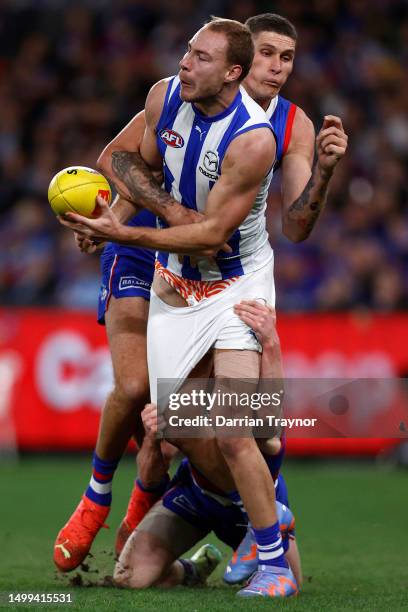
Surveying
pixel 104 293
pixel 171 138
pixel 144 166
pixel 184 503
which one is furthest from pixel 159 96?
pixel 184 503

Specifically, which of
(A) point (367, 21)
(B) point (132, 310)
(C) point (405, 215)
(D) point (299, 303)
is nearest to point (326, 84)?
(A) point (367, 21)

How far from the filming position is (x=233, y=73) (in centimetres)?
570

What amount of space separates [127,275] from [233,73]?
1.54 meters

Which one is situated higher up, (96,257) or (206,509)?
(206,509)

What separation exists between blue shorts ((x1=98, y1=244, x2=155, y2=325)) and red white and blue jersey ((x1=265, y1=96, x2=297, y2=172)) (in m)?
0.98

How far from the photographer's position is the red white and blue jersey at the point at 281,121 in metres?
6.29

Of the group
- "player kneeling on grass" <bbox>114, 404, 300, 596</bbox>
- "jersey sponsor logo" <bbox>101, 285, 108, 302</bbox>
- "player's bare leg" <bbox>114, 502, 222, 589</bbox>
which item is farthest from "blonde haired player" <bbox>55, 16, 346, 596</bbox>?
"player's bare leg" <bbox>114, 502, 222, 589</bbox>

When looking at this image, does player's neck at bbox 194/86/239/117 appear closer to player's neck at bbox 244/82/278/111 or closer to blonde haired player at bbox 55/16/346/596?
blonde haired player at bbox 55/16/346/596

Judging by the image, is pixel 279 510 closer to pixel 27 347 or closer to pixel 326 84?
pixel 27 347

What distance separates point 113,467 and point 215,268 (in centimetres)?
128

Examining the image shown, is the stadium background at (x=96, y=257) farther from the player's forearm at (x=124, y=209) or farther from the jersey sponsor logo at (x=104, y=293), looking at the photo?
the player's forearm at (x=124, y=209)

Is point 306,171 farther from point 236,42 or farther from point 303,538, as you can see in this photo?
point 303,538

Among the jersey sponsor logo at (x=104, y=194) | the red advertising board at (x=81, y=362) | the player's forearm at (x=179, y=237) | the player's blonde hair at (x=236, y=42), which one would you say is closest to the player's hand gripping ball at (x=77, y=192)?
the jersey sponsor logo at (x=104, y=194)

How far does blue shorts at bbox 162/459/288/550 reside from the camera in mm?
6156
